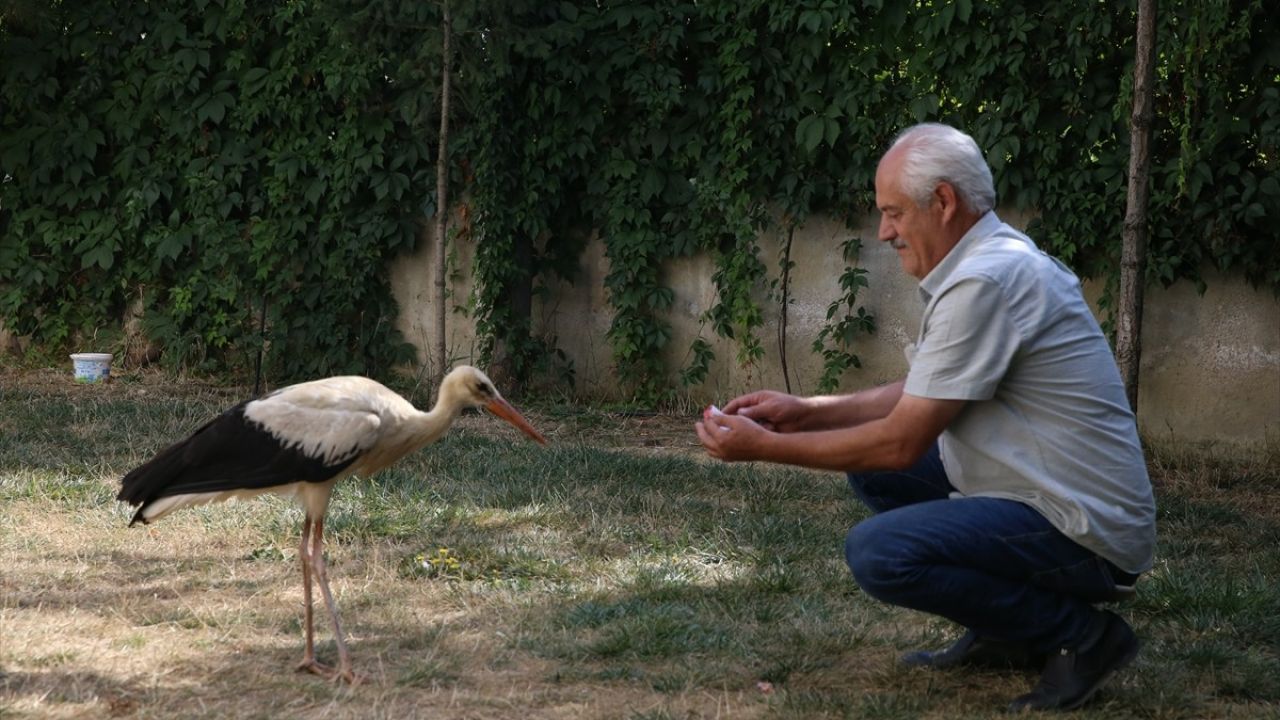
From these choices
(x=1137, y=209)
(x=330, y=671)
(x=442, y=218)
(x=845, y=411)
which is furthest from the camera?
(x=442, y=218)

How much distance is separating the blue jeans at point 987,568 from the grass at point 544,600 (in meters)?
0.27

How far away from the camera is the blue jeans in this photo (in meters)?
3.86

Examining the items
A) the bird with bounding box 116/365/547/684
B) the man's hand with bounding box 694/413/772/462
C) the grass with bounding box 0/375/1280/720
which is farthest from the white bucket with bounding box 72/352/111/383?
the man's hand with bounding box 694/413/772/462

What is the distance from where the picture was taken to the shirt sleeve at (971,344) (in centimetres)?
377

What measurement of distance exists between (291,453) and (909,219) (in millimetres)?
1996

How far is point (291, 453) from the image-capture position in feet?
14.8

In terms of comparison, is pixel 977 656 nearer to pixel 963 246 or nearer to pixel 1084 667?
pixel 1084 667

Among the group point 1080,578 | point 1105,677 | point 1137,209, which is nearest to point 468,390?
point 1080,578

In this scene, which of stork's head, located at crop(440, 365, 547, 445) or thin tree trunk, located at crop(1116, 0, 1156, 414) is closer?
stork's head, located at crop(440, 365, 547, 445)

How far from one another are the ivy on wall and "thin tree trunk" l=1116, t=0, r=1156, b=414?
1.79ft

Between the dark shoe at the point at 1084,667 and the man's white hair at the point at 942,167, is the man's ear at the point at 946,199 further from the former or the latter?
the dark shoe at the point at 1084,667

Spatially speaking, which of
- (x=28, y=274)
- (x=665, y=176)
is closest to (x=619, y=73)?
(x=665, y=176)

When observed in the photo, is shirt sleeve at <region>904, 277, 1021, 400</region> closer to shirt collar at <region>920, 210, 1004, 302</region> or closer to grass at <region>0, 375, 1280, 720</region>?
shirt collar at <region>920, 210, 1004, 302</region>

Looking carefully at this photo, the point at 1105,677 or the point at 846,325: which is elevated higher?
the point at 846,325
